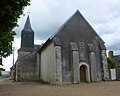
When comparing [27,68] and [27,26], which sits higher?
[27,26]

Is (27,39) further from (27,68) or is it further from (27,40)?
(27,68)

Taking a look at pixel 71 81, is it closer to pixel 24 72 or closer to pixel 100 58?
pixel 100 58

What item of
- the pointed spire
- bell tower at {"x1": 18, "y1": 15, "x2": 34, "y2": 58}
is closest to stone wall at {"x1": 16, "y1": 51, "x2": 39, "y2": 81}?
bell tower at {"x1": 18, "y1": 15, "x2": 34, "y2": 58}

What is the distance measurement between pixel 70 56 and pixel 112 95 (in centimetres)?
1225

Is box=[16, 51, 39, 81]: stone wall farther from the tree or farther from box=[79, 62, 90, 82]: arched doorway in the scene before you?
the tree

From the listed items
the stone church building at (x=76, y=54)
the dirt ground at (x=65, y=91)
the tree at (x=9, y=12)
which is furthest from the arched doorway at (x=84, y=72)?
the tree at (x=9, y=12)

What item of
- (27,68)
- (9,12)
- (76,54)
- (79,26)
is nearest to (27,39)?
(27,68)

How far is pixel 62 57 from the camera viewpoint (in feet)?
74.6

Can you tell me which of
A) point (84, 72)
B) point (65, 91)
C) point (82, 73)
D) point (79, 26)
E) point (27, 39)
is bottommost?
point (65, 91)

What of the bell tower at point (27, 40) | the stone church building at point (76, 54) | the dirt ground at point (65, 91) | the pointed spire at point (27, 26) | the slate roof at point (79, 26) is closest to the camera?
the dirt ground at point (65, 91)

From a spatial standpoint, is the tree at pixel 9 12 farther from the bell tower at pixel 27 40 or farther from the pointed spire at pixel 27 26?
the pointed spire at pixel 27 26

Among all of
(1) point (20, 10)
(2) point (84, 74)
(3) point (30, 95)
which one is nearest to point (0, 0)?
(1) point (20, 10)

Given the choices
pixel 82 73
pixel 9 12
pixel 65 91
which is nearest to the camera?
pixel 9 12

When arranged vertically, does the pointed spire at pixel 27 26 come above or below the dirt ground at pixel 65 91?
above
